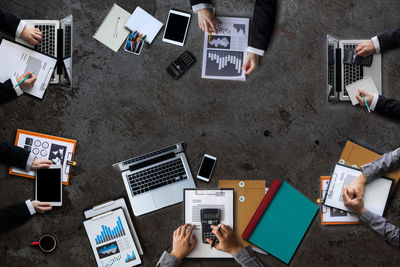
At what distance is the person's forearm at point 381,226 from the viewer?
8.16 ft

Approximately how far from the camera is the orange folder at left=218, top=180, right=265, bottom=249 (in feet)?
8.41

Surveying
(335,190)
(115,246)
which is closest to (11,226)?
(115,246)

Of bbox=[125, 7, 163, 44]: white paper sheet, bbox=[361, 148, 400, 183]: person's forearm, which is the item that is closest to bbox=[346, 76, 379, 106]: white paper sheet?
bbox=[361, 148, 400, 183]: person's forearm

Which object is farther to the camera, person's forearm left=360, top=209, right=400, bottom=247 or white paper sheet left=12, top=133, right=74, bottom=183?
white paper sheet left=12, top=133, right=74, bottom=183

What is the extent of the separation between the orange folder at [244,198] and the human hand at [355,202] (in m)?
0.56

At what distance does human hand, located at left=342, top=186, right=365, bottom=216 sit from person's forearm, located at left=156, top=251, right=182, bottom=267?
1200 mm

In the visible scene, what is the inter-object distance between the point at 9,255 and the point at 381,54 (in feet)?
9.75

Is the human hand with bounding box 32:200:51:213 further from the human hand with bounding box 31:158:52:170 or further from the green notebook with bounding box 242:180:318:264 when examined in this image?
the green notebook with bounding box 242:180:318:264

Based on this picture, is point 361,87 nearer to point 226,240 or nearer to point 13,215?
point 226,240

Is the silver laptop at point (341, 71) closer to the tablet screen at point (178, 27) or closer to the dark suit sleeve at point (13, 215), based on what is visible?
the tablet screen at point (178, 27)

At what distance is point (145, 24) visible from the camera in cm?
262

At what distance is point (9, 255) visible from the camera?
261cm

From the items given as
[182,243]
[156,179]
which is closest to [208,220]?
[182,243]

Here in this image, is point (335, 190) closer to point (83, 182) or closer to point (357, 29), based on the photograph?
point (357, 29)
